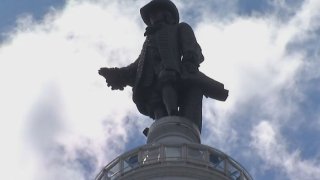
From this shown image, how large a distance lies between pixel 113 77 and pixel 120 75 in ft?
1.36

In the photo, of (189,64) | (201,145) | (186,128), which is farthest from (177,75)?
(201,145)

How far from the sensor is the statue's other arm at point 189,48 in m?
36.9

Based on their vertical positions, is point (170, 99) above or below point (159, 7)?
below

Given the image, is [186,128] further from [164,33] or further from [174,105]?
[164,33]

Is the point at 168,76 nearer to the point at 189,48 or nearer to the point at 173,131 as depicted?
the point at 189,48

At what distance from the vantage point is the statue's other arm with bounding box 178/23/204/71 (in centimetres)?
3688

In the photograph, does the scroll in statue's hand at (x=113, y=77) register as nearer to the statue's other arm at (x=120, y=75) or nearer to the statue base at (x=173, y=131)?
the statue's other arm at (x=120, y=75)

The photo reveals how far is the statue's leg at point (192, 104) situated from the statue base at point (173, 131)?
146cm

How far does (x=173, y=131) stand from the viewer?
3300 centimetres

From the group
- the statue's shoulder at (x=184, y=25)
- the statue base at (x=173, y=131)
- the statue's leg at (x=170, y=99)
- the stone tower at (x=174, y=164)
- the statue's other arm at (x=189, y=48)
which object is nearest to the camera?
the stone tower at (x=174, y=164)

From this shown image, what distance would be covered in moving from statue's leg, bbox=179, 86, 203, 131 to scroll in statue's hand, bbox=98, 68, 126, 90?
13.0 ft

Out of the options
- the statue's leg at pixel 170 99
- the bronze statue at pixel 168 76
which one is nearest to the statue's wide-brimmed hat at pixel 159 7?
the bronze statue at pixel 168 76

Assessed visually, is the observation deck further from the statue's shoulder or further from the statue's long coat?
the statue's shoulder

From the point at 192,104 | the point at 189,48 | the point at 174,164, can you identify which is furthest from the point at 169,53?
the point at 174,164
